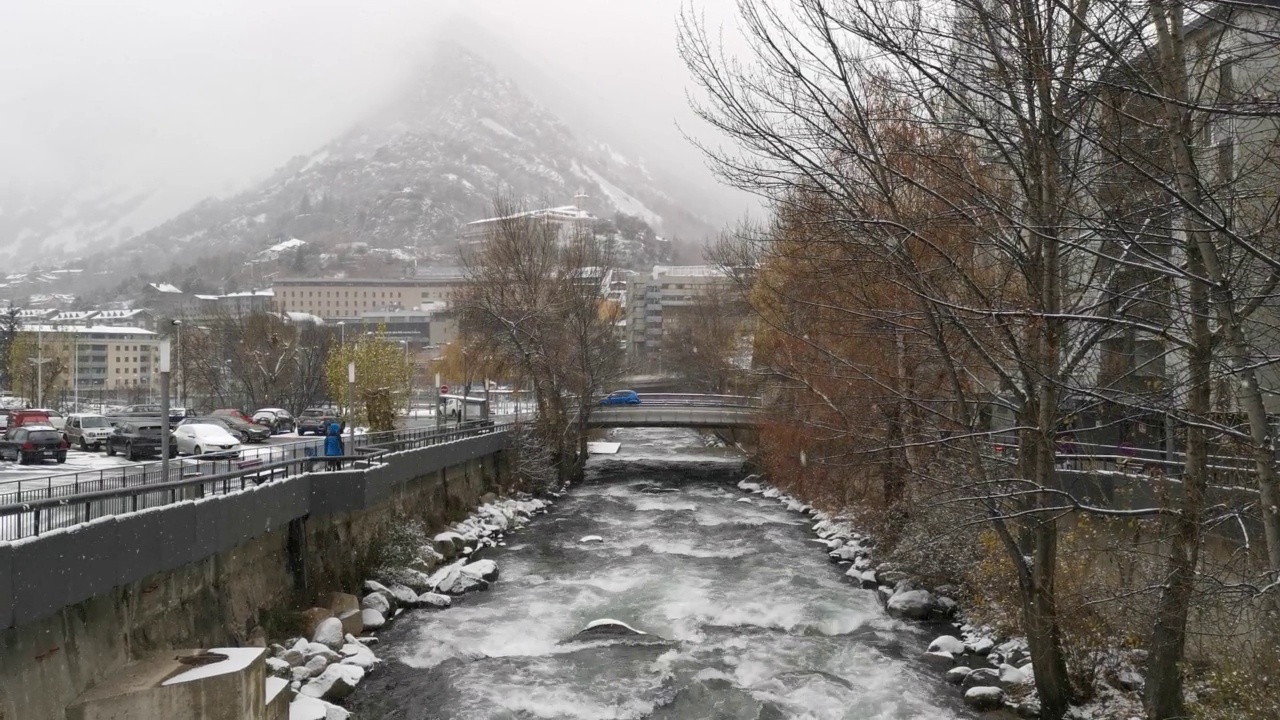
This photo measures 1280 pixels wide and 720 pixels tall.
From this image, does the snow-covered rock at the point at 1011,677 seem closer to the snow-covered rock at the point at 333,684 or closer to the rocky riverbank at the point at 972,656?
the rocky riverbank at the point at 972,656

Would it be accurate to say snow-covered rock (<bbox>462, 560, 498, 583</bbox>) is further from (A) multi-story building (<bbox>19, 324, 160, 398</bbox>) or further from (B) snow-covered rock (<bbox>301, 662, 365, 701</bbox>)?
(A) multi-story building (<bbox>19, 324, 160, 398</bbox>)

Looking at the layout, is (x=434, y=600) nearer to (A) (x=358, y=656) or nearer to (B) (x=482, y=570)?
(B) (x=482, y=570)

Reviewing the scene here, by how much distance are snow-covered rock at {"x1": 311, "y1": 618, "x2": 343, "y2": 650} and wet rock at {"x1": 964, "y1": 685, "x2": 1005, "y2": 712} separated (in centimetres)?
1152

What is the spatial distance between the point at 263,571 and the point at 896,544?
49.9ft

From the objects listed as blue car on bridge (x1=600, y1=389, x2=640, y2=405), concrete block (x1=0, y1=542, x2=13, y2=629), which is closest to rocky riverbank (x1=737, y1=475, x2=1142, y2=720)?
concrete block (x1=0, y1=542, x2=13, y2=629)

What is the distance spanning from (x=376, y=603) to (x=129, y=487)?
958cm

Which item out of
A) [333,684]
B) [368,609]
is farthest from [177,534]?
[368,609]

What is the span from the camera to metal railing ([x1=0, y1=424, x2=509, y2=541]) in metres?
11.7

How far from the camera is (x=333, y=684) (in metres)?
17.1

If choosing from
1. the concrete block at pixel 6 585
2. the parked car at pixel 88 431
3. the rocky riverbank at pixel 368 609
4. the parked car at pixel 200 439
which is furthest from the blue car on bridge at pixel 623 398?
the concrete block at pixel 6 585

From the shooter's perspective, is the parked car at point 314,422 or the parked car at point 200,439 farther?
the parked car at point 314,422

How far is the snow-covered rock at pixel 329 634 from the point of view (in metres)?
19.3

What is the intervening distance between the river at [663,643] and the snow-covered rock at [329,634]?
1.01 meters

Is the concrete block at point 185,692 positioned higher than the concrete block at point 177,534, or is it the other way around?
the concrete block at point 177,534
